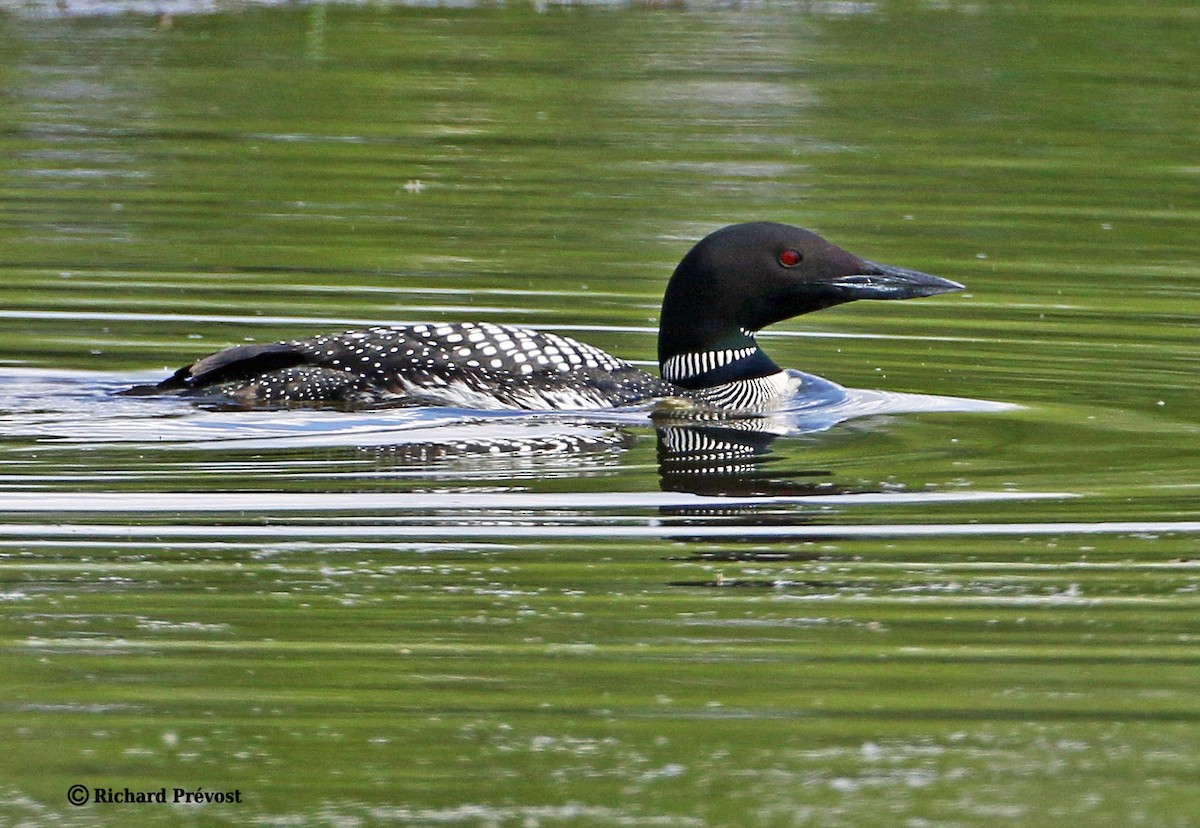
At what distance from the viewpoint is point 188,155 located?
12641 millimetres

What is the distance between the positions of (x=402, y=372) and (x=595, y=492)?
156 cm

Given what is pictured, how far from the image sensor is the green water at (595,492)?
4.08 m

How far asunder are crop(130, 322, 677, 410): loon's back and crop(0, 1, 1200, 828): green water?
0.32 metres

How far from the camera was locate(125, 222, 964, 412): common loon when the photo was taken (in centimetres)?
765

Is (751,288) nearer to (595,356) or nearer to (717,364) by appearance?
(717,364)

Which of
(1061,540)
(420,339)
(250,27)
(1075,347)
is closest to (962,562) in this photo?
(1061,540)

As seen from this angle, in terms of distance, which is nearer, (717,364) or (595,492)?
(595,492)

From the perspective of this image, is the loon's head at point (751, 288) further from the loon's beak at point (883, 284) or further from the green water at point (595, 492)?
the green water at point (595, 492)

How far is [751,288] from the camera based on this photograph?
26.8 ft

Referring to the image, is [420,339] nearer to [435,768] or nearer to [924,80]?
[435,768]

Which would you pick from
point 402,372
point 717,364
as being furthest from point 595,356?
point 402,372
